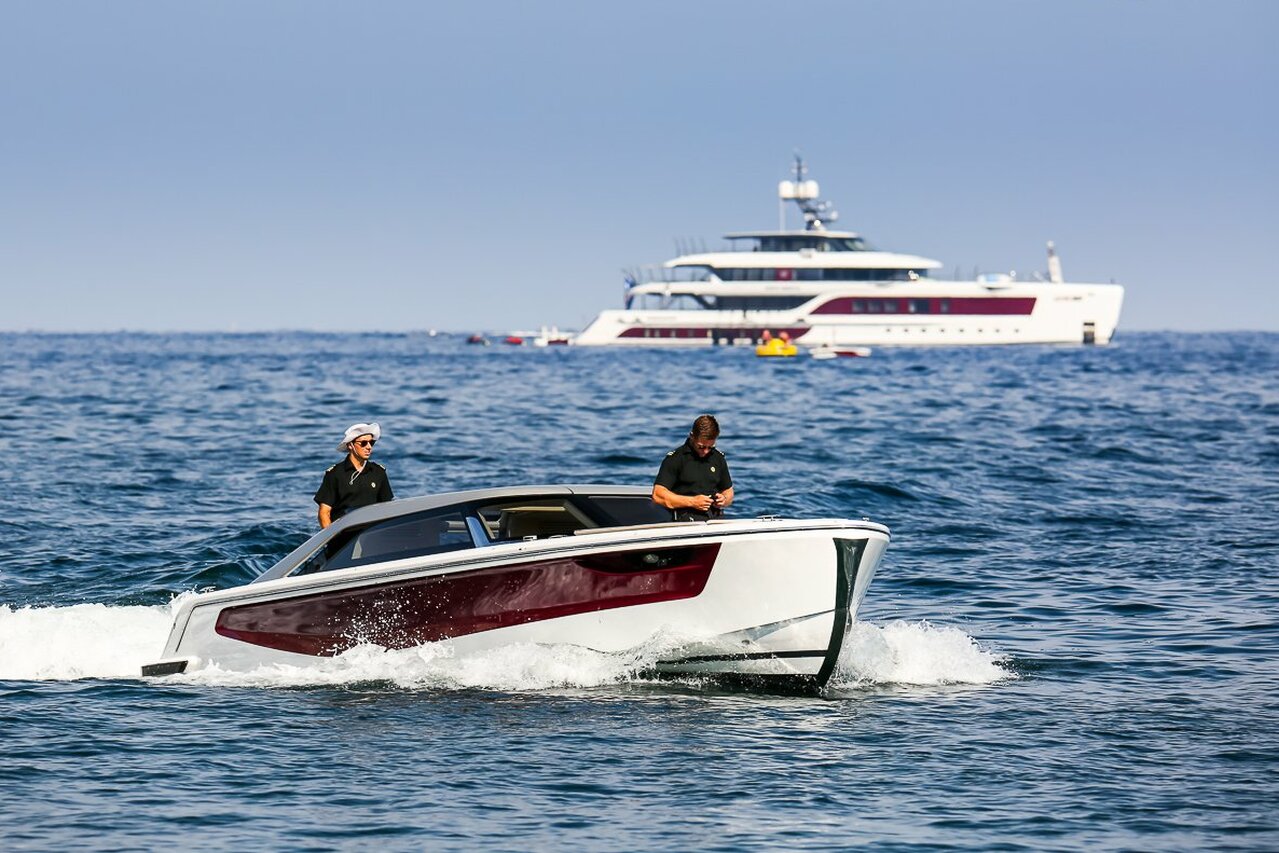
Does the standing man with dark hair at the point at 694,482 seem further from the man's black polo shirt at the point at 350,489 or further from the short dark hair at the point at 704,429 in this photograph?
the man's black polo shirt at the point at 350,489

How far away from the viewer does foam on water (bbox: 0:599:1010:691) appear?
11.7 m

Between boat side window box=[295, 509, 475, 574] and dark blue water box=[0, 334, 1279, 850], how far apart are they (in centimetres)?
74

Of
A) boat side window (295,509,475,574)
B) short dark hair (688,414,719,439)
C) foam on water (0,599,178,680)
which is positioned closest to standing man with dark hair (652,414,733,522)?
short dark hair (688,414,719,439)

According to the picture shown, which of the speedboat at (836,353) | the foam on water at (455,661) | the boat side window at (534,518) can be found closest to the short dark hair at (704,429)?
the boat side window at (534,518)

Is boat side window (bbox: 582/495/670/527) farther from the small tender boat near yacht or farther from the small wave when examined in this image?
the small tender boat near yacht

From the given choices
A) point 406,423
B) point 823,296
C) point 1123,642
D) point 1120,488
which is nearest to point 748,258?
point 823,296

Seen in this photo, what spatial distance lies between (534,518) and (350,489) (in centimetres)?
192

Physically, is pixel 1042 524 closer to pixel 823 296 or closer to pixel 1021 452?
pixel 1021 452

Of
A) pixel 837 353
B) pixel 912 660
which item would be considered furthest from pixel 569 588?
pixel 837 353

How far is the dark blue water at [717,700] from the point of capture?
8648mm

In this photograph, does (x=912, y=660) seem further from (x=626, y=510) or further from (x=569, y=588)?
(x=569, y=588)

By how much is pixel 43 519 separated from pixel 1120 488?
57.0ft

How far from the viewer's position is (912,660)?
499 inches

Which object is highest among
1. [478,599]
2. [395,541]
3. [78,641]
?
[395,541]
